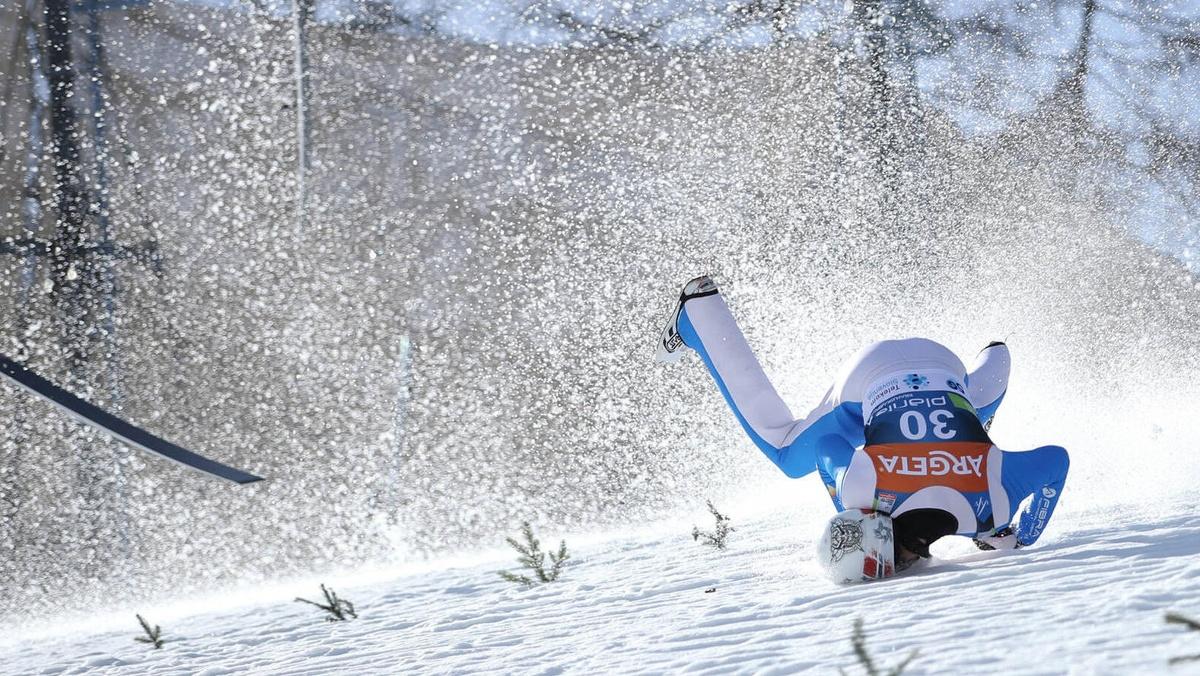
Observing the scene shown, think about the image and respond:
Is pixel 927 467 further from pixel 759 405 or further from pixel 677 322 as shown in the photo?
pixel 677 322

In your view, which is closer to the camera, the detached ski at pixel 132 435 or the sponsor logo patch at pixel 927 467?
the sponsor logo patch at pixel 927 467

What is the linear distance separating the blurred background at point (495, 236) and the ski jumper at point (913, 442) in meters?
2.86

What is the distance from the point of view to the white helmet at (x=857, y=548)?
187 cm

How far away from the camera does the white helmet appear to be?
6.13 feet

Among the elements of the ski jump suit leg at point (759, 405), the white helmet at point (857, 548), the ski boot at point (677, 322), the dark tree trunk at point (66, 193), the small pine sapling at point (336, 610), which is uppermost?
the dark tree trunk at point (66, 193)

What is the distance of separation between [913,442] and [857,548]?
28 centimetres

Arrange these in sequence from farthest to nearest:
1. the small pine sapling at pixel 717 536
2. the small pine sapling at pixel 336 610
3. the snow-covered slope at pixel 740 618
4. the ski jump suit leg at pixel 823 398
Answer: the small pine sapling at pixel 717 536
the small pine sapling at pixel 336 610
the ski jump suit leg at pixel 823 398
the snow-covered slope at pixel 740 618

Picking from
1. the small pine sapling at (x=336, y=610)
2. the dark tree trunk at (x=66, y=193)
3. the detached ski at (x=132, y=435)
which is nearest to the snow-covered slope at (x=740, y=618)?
the small pine sapling at (x=336, y=610)

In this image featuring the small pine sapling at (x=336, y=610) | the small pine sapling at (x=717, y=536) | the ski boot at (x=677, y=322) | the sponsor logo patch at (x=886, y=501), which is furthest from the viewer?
the ski boot at (x=677, y=322)

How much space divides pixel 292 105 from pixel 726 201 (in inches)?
204

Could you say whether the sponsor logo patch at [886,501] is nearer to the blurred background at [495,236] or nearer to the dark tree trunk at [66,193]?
the blurred background at [495,236]

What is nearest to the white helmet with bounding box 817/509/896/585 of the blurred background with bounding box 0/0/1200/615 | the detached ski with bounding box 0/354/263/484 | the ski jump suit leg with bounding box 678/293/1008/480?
the ski jump suit leg with bounding box 678/293/1008/480

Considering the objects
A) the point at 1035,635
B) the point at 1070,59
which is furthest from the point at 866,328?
the point at 1070,59

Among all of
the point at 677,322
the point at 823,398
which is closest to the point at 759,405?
the point at 823,398
